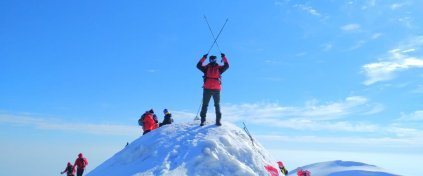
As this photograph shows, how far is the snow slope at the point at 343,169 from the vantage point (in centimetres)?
5393

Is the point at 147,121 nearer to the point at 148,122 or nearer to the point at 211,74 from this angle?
the point at 148,122

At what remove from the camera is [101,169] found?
479 inches

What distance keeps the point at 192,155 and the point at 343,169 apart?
2000 inches

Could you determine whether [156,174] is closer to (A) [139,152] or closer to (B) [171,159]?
(B) [171,159]

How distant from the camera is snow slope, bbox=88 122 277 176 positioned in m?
10.4

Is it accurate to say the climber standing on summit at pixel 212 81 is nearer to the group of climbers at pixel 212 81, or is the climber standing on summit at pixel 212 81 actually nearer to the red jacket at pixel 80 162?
the group of climbers at pixel 212 81

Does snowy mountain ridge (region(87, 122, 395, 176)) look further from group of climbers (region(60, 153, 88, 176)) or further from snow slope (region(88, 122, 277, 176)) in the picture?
group of climbers (region(60, 153, 88, 176))

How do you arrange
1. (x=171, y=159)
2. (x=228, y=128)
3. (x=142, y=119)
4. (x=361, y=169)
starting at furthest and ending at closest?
1. (x=361, y=169)
2. (x=142, y=119)
3. (x=228, y=128)
4. (x=171, y=159)

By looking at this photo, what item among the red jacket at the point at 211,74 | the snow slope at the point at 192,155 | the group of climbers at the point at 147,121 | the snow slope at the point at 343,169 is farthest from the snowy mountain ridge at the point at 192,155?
the snow slope at the point at 343,169

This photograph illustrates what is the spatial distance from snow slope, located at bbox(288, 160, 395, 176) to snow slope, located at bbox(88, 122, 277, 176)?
45.9 m

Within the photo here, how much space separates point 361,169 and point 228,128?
48.9 m

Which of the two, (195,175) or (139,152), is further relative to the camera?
(139,152)

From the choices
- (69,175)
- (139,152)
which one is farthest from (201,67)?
(69,175)

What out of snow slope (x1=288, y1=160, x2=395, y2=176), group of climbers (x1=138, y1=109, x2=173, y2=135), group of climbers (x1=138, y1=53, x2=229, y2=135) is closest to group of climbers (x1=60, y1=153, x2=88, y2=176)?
group of climbers (x1=138, y1=109, x2=173, y2=135)
